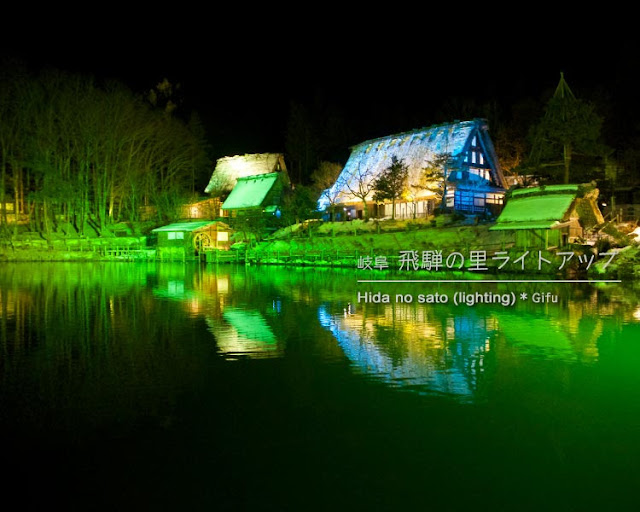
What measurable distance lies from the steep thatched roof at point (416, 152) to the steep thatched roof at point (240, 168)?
30.4 feet

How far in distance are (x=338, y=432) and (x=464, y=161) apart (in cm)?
3195

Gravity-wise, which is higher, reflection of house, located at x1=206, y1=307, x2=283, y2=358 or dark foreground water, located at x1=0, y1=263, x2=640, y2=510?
reflection of house, located at x1=206, y1=307, x2=283, y2=358

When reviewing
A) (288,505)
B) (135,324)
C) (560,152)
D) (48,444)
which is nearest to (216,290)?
(135,324)

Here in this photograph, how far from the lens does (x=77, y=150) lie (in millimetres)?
43938

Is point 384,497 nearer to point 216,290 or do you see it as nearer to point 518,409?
point 518,409

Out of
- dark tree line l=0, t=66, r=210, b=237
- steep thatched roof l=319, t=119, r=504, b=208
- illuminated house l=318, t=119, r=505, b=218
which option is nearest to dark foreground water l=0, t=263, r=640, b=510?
illuminated house l=318, t=119, r=505, b=218

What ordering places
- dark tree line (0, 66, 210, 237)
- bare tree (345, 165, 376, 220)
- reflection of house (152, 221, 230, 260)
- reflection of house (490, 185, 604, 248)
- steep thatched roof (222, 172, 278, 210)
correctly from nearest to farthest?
1. reflection of house (490, 185, 604, 248)
2. bare tree (345, 165, 376, 220)
3. reflection of house (152, 221, 230, 260)
4. dark tree line (0, 66, 210, 237)
5. steep thatched roof (222, 172, 278, 210)

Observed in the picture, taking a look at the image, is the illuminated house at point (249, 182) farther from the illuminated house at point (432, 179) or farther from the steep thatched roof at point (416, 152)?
the illuminated house at point (432, 179)

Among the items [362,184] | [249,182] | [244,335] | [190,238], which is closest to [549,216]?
[244,335]

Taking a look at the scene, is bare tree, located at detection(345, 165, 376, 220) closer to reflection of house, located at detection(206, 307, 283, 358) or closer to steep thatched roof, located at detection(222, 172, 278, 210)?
steep thatched roof, located at detection(222, 172, 278, 210)

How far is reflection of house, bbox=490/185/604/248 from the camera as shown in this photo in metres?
23.0

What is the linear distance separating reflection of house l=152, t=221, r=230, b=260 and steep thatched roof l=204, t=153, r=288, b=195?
9979 mm

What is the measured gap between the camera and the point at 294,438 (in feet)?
17.3

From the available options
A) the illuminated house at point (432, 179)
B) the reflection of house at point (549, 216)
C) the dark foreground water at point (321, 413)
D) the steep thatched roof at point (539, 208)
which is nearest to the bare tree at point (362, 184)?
the illuminated house at point (432, 179)
